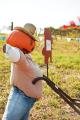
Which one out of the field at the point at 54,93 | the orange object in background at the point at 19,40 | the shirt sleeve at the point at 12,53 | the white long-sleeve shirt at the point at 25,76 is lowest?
the field at the point at 54,93

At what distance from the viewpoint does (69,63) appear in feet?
40.2

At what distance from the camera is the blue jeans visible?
4.25 metres

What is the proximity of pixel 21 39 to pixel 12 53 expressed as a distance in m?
0.26

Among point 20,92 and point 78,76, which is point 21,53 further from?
point 78,76

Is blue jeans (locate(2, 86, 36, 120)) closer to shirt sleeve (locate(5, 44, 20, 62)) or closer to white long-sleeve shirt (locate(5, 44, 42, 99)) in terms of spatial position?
white long-sleeve shirt (locate(5, 44, 42, 99))

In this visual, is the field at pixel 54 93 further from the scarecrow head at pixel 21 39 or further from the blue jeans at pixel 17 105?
the scarecrow head at pixel 21 39

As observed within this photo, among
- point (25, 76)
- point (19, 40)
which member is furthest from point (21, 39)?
point (25, 76)

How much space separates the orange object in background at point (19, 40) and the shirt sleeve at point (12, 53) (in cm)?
10

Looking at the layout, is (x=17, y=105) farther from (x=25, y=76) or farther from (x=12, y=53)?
(x=12, y=53)

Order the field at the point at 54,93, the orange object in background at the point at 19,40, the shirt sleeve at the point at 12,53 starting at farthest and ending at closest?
1. the field at the point at 54,93
2. the orange object in background at the point at 19,40
3. the shirt sleeve at the point at 12,53

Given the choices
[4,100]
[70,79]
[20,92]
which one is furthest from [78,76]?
[20,92]

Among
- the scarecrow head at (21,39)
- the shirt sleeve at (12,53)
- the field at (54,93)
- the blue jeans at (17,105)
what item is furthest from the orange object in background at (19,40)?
the field at (54,93)

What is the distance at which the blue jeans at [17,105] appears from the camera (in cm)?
425

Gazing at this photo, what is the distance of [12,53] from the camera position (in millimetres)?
4035
